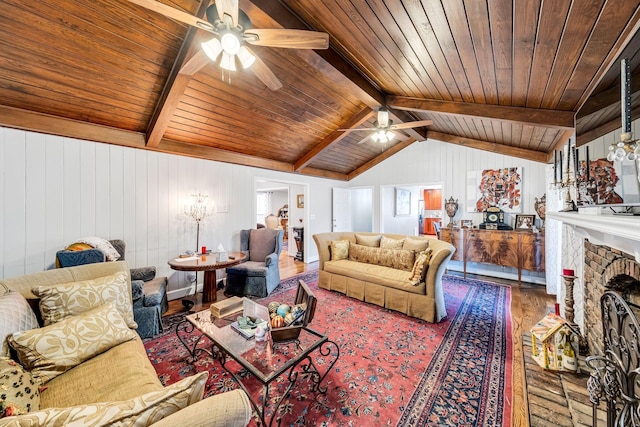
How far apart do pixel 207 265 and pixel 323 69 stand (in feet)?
8.83

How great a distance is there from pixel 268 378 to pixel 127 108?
11.2 feet

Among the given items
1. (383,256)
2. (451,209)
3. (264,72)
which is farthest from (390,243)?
(264,72)

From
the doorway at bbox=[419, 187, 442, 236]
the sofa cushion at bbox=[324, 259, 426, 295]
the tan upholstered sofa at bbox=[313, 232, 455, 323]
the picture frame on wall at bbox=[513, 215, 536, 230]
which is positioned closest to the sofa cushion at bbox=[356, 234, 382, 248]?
the tan upholstered sofa at bbox=[313, 232, 455, 323]

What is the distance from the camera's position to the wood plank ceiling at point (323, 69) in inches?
60.7

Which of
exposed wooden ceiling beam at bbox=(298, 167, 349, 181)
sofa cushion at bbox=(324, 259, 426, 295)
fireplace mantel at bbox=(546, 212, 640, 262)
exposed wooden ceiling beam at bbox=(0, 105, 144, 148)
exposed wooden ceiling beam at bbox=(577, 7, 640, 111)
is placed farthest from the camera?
exposed wooden ceiling beam at bbox=(298, 167, 349, 181)

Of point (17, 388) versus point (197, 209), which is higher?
point (197, 209)

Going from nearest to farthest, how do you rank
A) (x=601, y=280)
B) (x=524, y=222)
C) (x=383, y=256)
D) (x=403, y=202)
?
1. (x=601, y=280)
2. (x=383, y=256)
3. (x=524, y=222)
4. (x=403, y=202)

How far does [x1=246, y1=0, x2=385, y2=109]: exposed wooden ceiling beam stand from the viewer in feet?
6.27

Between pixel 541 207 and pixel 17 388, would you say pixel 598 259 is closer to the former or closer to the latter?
pixel 541 207

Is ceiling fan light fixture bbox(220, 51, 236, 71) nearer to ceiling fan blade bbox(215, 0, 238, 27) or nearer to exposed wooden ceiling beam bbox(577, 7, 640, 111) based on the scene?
ceiling fan blade bbox(215, 0, 238, 27)

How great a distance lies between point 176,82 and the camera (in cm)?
257

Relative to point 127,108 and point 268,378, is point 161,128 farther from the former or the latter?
point 268,378

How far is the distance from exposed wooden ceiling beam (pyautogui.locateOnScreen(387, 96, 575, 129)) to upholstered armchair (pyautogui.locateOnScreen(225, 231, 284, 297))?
109 inches

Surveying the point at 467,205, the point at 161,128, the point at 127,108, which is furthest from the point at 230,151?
the point at 467,205
